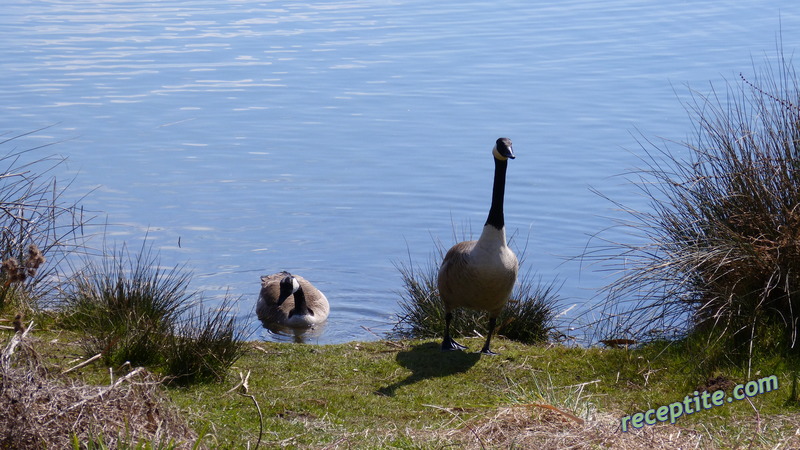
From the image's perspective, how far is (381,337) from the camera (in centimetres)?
1170

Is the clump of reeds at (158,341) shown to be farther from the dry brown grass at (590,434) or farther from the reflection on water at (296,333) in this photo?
the reflection on water at (296,333)

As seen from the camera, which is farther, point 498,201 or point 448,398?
point 498,201

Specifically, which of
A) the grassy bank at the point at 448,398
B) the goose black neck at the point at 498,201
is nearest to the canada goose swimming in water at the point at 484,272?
the goose black neck at the point at 498,201

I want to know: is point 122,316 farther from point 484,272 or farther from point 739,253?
point 739,253

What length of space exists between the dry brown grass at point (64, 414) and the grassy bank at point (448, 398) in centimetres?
8

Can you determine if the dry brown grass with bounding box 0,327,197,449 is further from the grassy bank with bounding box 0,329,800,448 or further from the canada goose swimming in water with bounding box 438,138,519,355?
the canada goose swimming in water with bounding box 438,138,519,355

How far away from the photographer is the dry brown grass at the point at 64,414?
478 cm

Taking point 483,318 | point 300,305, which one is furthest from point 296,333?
point 483,318

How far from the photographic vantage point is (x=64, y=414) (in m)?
4.93

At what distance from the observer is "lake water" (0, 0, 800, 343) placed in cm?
1519

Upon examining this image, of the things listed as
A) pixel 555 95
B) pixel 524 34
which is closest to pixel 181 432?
pixel 555 95

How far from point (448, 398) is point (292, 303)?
6970 mm

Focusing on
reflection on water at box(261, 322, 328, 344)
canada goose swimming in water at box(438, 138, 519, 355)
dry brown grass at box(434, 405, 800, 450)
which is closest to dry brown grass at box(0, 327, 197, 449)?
dry brown grass at box(434, 405, 800, 450)

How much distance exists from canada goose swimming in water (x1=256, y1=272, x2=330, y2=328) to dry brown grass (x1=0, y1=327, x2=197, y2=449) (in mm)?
7742
